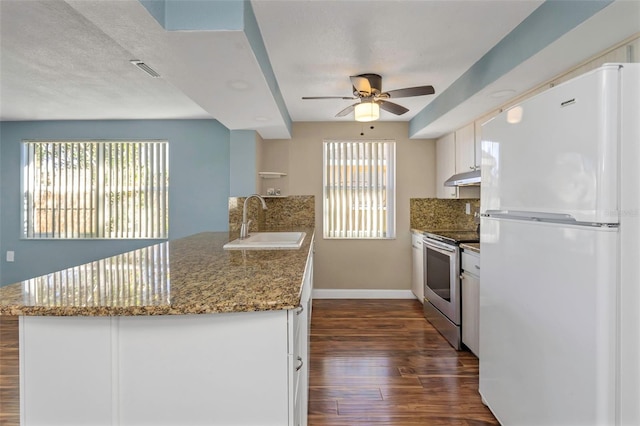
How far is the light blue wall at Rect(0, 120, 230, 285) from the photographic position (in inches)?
160

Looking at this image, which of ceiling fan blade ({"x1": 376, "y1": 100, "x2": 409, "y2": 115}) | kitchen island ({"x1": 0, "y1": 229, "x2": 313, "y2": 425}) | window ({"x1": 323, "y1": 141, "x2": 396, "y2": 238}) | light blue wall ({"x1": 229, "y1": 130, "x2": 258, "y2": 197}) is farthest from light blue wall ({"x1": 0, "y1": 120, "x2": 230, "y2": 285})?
kitchen island ({"x1": 0, "y1": 229, "x2": 313, "y2": 425})

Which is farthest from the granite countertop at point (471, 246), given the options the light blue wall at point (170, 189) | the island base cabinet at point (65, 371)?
the light blue wall at point (170, 189)

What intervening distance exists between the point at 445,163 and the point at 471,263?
5.53 ft

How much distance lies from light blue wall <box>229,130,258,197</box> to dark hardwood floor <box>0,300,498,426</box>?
167 centimetres

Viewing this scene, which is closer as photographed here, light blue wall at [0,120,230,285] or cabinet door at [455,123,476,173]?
cabinet door at [455,123,476,173]

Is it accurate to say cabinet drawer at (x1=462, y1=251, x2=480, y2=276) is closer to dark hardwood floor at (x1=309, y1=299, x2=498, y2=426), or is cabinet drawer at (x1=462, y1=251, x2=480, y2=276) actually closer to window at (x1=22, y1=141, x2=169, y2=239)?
dark hardwood floor at (x1=309, y1=299, x2=498, y2=426)

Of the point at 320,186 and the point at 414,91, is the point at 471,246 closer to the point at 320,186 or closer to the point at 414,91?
the point at 414,91

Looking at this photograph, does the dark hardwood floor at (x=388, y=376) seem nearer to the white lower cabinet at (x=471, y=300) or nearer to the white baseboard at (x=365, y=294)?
the white lower cabinet at (x=471, y=300)


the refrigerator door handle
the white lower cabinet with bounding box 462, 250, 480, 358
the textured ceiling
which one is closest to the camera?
the refrigerator door handle

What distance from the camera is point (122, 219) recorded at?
161 inches

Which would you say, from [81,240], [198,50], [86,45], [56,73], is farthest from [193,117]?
[198,50]

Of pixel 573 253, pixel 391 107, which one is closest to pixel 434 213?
pixel 391 107

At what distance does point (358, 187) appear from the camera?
4262 mm

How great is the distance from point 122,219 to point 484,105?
14.0 ft
